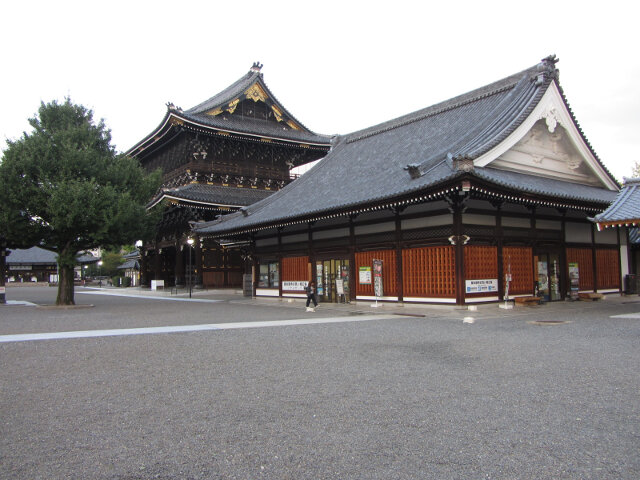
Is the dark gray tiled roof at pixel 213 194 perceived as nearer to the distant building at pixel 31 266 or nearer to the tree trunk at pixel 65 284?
the tree trunk at pixel 65 284

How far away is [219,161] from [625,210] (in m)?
28.5

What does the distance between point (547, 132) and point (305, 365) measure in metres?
16.9

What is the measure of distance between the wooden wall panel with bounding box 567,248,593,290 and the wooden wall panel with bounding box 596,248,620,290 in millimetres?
640

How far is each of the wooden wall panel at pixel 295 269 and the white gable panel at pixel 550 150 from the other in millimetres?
9726

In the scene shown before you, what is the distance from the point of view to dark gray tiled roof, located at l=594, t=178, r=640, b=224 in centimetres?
1465

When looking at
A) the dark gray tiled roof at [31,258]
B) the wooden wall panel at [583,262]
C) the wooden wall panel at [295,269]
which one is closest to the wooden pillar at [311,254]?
the wooden wall panel at [295,269]

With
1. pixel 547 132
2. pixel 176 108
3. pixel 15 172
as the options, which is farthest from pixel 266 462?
pixel 176 108

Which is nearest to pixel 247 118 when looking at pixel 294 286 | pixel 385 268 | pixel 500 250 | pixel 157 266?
pixel 157 266

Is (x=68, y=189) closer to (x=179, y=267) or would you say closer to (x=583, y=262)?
(x=179, y=267)

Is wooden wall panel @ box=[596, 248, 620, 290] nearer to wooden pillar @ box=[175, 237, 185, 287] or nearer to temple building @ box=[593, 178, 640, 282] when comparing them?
temple building @ box=[593, 178, 640, 282]

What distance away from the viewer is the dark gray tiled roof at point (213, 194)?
3250 cm

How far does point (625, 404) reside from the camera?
5586 millimetres

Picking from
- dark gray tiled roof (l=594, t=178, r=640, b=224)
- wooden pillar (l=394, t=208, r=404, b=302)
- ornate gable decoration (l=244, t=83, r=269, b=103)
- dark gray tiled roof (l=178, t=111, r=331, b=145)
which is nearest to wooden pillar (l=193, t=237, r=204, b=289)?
dark gray tiled roof (l=178, t=111, r=331, b=145)

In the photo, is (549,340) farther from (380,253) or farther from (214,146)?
(214,146)
